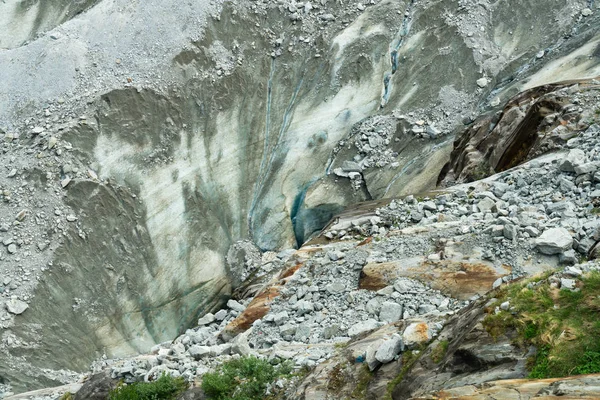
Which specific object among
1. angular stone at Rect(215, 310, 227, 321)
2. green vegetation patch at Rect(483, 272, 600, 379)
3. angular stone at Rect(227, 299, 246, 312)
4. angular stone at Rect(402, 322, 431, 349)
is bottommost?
angular stone at Rect(215, 310, 227, 321)

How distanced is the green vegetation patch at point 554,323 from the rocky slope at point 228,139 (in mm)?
8812

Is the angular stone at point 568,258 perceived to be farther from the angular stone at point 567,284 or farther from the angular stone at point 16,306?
Result: the angular stone at point 16,306

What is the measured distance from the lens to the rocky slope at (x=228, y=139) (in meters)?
24.6

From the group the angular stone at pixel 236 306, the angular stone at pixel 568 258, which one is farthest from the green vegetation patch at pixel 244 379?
the angular stone at pixel 236 306

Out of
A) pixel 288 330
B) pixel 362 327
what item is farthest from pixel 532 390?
pixel 288 330

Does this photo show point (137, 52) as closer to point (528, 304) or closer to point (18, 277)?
point (18, 277)

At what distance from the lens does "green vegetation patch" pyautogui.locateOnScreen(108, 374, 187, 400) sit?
1406cm

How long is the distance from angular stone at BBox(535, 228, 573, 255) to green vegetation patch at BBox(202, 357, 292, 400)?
→ 617cm

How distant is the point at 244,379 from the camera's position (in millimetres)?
13289

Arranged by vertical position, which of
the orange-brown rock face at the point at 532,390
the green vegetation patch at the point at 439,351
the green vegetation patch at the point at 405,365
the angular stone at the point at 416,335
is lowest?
the green vegetation patch at the point at 405,365

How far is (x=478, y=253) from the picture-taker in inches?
615

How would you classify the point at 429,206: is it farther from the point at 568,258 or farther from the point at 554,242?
the point at 568,258

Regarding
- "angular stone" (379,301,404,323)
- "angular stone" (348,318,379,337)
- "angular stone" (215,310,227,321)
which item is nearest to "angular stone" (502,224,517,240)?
"angular stone" (379,301,404,323)

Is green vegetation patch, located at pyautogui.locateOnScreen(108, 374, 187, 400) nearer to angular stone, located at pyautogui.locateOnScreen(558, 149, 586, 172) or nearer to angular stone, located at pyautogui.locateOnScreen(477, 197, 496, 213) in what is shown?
angular stone, located at pyautogui.locateOnScreen(477, 197, 496, 213)
